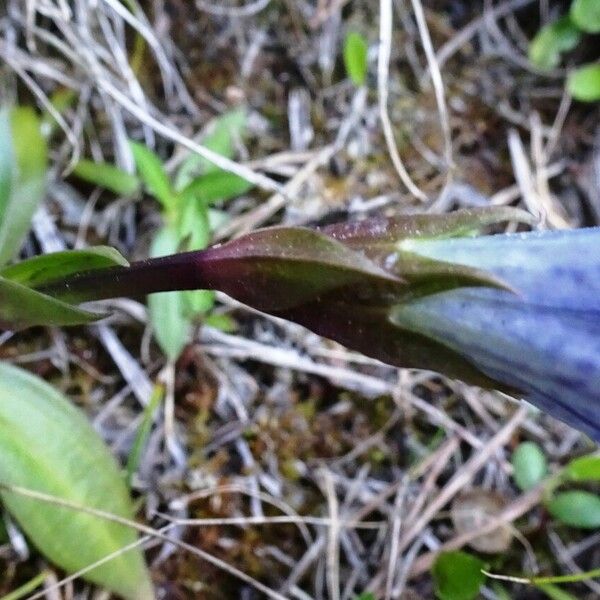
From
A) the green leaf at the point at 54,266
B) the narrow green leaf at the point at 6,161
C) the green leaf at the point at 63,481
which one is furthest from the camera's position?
the narrow green leaf at the point at 6,161

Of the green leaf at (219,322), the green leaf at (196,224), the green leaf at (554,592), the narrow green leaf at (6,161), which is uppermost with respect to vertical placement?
the narrow green leaf at (6,161)

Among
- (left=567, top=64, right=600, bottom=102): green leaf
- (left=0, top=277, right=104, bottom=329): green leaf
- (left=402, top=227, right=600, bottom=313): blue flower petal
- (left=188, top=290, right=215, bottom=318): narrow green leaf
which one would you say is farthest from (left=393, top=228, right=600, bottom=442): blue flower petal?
(left=567, top=64, right=600, bottom=102): green leaf

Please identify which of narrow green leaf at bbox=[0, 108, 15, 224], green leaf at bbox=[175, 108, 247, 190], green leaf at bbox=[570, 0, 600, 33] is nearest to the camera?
narrow green leaf at bbox=[0, 108, 15, 224]

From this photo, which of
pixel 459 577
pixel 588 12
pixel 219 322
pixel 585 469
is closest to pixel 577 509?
pixel 585 469

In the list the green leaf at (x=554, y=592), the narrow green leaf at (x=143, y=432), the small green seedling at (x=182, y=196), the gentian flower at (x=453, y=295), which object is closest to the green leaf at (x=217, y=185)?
the small green seedling at (x=182, y=196)

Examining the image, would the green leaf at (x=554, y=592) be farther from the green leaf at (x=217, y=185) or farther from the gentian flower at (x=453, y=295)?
the green leaf at (x=217, y=185)

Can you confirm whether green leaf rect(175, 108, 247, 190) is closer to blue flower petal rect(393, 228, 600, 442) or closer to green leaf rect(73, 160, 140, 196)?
green leaf rect(73, 160, 140, 196)
